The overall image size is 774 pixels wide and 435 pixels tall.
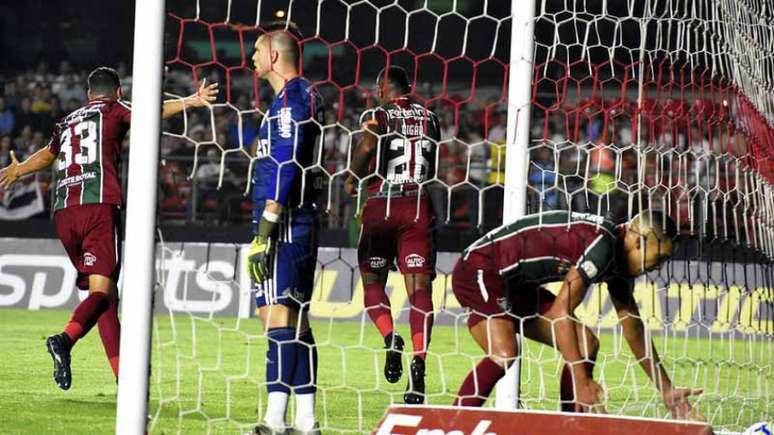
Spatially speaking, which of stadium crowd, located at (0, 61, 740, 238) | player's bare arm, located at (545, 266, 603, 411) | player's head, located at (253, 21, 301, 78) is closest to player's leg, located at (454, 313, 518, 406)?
player's bare arm, located at (545, 266, 603, 411)

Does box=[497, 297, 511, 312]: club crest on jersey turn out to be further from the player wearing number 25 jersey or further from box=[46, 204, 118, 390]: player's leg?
box=[46, 204, 118, 390]: player's leg

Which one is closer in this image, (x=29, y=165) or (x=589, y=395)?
(x=589, y=395)

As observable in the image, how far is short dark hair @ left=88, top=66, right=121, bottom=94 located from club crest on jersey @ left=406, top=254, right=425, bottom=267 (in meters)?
1.83

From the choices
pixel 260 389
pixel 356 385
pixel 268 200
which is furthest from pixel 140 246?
pixel 356 385

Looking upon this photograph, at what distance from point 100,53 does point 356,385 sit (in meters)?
12.7

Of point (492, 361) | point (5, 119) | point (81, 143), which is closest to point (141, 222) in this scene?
point (492, 361)

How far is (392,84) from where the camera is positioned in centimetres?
716

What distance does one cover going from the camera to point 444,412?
13.9 ft

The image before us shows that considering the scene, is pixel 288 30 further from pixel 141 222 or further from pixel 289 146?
pixel 141 222

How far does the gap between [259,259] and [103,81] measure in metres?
2.34

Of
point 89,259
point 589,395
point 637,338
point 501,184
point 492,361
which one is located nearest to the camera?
point 589,395

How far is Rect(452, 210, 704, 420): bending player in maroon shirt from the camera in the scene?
15.8ft

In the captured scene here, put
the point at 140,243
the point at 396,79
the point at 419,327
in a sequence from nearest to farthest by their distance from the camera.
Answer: the point at 140,243
the point at 419,327
the point at 396,79

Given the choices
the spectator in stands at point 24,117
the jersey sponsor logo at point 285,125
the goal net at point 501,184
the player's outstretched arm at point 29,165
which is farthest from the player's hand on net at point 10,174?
the spectator in stands at point 24,117
